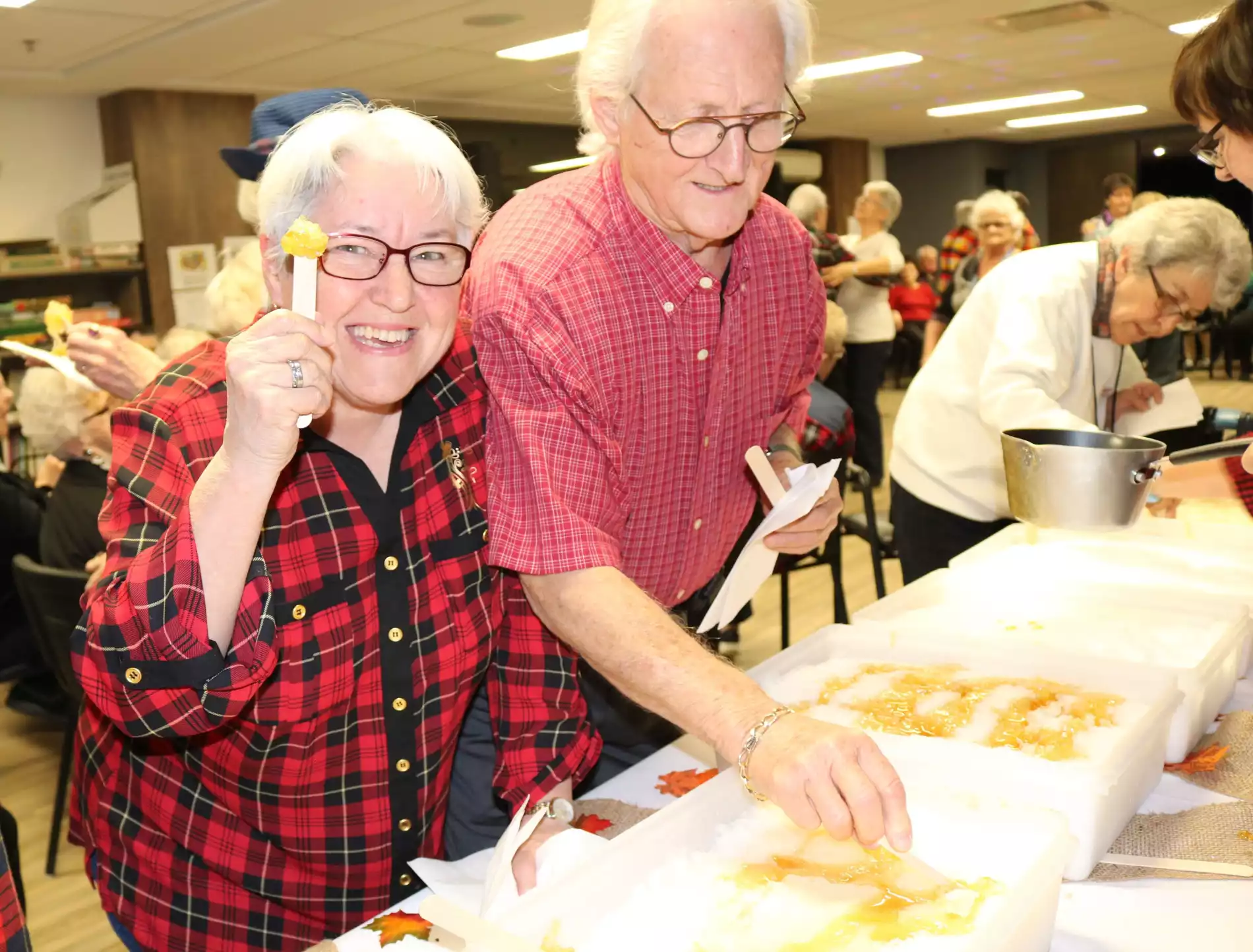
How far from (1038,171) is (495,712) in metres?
16.1

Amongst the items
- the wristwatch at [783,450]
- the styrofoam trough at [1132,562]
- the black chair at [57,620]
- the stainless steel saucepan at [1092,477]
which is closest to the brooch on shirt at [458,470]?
the wristwatch at [783,450]

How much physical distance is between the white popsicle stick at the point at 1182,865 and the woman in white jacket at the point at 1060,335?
109cm

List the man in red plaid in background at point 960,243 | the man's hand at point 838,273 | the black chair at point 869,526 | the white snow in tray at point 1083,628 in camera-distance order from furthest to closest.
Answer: the man in red plaid in background at point 960,243 → the man's hand at point 838,273 → the black chair at point 869,526 → the white snow in tray at point 1083,628

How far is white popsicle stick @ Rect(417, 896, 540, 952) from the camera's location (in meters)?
0.85

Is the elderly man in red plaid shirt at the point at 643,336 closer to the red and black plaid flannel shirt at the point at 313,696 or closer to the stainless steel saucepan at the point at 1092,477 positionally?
the red and black plaid flannel shirt at the point at 313,696

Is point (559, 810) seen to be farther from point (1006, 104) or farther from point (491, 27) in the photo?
point (1006, 104)

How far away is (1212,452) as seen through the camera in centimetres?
155

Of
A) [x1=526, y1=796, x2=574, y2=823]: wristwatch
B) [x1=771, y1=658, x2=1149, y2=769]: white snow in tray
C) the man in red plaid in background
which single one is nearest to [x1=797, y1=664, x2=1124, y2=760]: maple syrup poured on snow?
[x1=771, y1=658, x2=1149, y2=769]: white snow in tray

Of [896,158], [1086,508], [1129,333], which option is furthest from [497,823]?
[896,158]

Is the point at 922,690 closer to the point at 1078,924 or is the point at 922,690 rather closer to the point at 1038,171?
the point at 1078,924

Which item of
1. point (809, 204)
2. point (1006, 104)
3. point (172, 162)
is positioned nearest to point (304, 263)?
point (809, 204)

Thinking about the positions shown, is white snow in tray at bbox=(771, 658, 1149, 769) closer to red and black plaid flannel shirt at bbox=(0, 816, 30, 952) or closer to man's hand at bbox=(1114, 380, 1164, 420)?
red and black plaid flannel shirt at bbox=(0, 816, 30, 952)

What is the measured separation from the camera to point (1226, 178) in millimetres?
1772

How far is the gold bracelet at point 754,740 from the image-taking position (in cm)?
107
